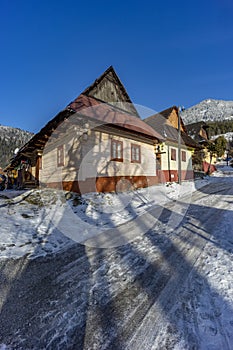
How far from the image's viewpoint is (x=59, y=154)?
12.1 meters

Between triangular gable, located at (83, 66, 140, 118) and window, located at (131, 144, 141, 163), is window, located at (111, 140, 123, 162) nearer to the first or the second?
window, located at (131, 144, 141, 163)

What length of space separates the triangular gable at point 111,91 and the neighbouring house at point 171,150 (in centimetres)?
409

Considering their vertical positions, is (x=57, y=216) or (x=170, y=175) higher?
(x=170, y=175)

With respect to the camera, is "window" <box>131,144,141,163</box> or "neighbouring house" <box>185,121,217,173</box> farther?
"neighbouring house" <box>185,121,217,173</box>

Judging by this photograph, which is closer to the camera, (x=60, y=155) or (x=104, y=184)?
(x=104, y=184)

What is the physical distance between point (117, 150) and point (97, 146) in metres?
1.69

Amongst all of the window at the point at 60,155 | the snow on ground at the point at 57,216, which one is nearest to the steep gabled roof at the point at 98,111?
the window at the point at 60,155

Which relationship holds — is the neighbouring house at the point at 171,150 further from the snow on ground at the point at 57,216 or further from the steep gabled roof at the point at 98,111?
the snow on ground at the point at 57,216

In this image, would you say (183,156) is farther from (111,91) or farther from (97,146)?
(97,146)

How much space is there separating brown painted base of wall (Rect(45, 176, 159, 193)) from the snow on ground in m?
0.52

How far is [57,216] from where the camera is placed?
712 cm

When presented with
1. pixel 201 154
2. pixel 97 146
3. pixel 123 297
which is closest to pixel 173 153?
pixel 201 154

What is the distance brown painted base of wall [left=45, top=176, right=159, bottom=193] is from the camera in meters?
10.1

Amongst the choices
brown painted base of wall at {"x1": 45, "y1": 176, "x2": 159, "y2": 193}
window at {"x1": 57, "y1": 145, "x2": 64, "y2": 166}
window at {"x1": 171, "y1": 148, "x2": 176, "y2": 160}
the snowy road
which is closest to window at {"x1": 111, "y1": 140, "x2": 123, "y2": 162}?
brown painted base of wall at {"x1": 45, "y1": 176, "x2": 159, "y2": 193}
